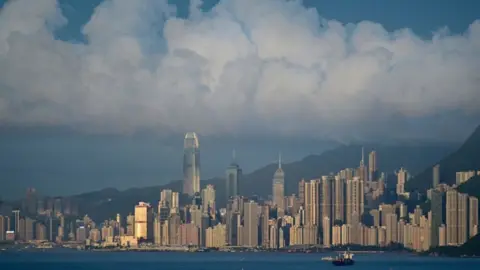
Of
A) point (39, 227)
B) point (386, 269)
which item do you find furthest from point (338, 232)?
point (386, 269)

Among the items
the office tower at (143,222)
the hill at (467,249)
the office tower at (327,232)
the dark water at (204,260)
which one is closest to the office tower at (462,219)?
the hill at (467,249)

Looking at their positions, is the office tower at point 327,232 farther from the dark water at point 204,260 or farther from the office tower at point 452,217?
the office tower at point 452,217

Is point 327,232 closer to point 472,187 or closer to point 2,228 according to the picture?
point 472,187

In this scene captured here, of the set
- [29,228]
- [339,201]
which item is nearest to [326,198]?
[339,201]

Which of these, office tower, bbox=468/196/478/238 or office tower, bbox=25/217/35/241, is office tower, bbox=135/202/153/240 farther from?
office tower, bbox=468/196/478/238

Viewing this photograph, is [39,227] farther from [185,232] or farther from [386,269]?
[386,269]

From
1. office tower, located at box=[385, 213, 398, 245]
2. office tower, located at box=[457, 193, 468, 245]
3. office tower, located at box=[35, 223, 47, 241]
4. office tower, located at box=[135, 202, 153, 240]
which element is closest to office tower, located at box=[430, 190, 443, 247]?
office tower, located at box=[457, 193, 468, 245]
